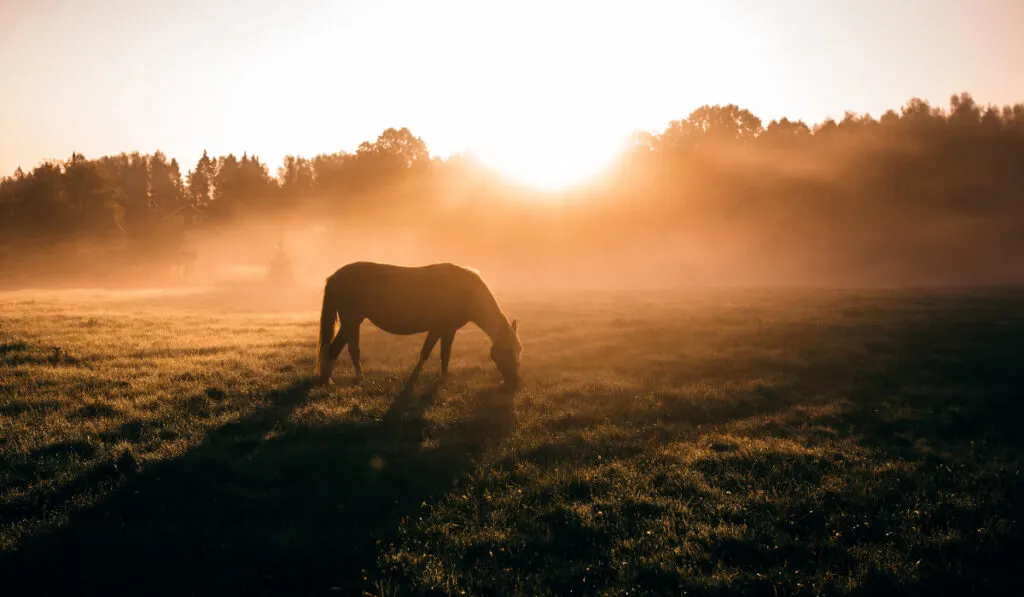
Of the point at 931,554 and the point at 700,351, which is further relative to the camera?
the point at 700,351

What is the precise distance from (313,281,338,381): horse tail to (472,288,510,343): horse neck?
3403 mm

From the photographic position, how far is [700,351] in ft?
53.1

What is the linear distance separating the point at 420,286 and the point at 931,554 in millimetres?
9917

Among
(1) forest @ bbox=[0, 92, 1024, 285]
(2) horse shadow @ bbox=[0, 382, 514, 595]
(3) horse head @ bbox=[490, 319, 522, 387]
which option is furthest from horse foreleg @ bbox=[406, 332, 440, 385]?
(1) forest @ bbox=[0, 92, 1024, 285]

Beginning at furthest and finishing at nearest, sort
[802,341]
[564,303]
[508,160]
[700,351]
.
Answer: [508,160] → [564,303] → [802,341] → [700,351]

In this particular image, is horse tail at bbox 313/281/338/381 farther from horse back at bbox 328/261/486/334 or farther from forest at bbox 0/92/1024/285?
forest at bbox 0/92/1024/285

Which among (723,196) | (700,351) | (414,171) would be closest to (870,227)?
(723,196)

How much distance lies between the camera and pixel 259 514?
590 cm

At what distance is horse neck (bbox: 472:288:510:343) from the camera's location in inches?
457

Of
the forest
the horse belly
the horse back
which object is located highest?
the forest

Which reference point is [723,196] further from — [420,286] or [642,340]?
[420,286]

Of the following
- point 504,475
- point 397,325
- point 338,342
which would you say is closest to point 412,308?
point 397,325

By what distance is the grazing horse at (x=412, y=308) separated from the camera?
1154cm

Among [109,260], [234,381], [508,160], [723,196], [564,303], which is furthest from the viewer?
[508,160]
